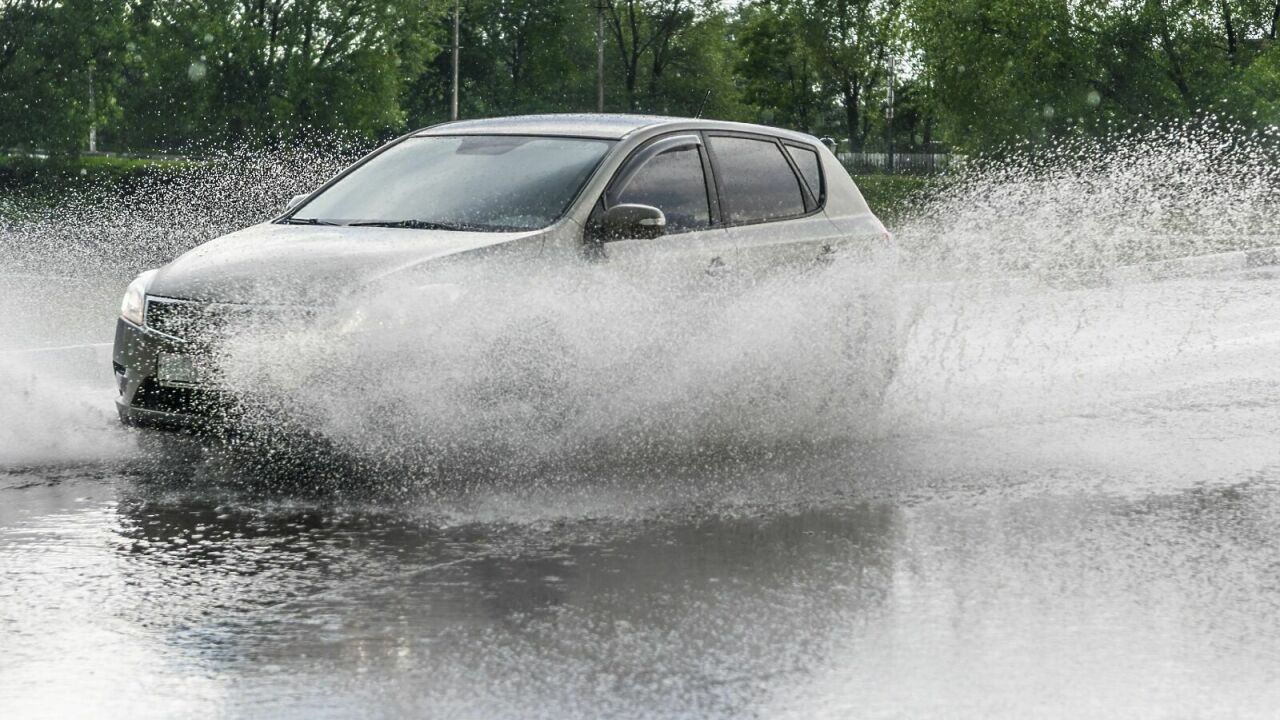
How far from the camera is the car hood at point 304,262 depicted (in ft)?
23.5

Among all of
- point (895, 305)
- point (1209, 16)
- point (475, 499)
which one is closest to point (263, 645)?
point (475, 499)

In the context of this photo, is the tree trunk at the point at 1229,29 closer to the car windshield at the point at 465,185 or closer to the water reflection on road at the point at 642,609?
the car windshield at the point at 465,185

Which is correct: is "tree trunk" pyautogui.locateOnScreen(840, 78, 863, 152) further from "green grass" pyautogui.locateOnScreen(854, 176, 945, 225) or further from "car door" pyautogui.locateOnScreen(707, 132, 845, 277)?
"car door" pyautogui.locateOnScreen(707, 132, 845, 277)

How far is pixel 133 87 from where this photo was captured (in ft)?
156

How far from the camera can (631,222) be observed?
797cm

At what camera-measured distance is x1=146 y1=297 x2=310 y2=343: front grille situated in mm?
7082

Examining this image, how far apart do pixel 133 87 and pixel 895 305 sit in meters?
41.2

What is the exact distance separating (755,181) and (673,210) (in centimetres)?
81

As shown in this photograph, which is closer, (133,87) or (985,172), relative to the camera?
(133,87)

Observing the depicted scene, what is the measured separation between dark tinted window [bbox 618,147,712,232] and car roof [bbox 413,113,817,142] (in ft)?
0.64

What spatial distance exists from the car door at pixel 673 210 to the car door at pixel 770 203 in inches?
4.2

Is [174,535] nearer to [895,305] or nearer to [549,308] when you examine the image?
[549,308]

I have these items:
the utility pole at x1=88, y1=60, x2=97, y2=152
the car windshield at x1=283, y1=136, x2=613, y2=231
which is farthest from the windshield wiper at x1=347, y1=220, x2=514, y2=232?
the utility pole at x1=88, y1=60, x2=97, y2=152

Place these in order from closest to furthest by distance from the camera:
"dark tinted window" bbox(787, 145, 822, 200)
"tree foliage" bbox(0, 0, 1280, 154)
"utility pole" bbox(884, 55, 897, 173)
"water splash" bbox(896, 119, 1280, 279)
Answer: "dark tinted window" bbox(787, 145, 822, 200) → "water splash" bbox(896, 119, 1280, 279) → "tree foliage" bbox(0, 0, 1280, 154) → "utility pole" bbox(884, 55, 897, 173)
